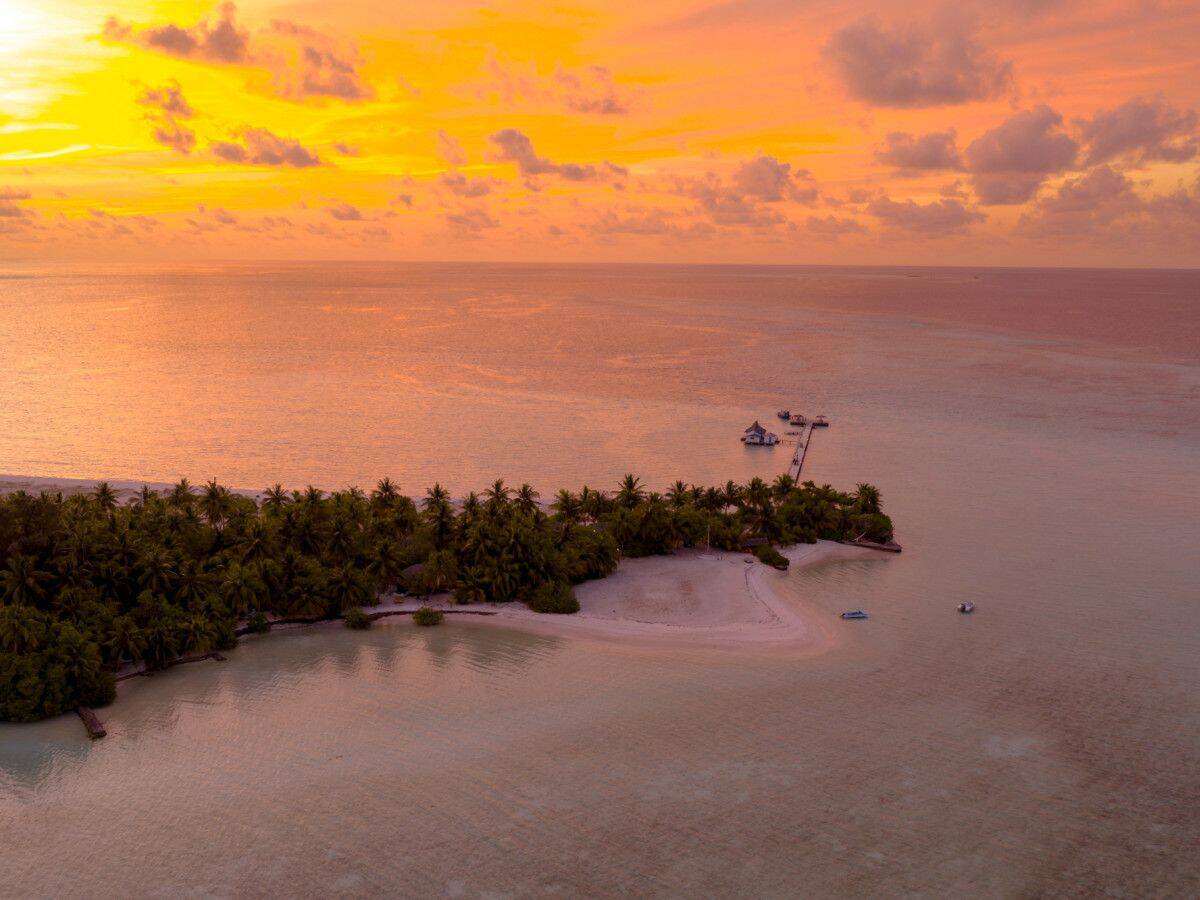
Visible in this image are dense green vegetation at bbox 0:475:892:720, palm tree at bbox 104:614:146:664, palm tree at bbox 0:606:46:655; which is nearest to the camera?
palm tree at bbox 0:606:46:655

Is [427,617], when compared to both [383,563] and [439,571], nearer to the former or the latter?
[439,571]

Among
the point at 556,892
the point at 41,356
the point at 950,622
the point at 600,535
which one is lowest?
the point at 556,892

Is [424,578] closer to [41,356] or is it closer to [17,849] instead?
[17,849]

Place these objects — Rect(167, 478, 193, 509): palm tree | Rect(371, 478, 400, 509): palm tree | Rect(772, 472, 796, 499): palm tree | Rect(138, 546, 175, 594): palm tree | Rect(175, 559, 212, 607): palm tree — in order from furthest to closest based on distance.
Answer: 1. Rect(772, 472, 796, 499): palm tree
2. Rect(371, 478, 400, 509): palm tree
3. Rect(167, 478, 193, 509): palm tree
4. Rect(175, 559, 212, 607): palm tree
5. Rect(138, 546, 175, 594): palm tree

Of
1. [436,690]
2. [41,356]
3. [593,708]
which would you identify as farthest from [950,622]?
[41,356]

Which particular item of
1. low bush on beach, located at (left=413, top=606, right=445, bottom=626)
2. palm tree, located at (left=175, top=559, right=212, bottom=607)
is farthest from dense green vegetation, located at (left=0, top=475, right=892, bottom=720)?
low bush on beach, located at (left=413, top=606, right=445, bottom=626)

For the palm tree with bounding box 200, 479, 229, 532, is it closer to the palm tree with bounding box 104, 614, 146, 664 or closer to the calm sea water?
the calm sea water

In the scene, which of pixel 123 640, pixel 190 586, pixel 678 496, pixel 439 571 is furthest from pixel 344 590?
pixel 678 496
